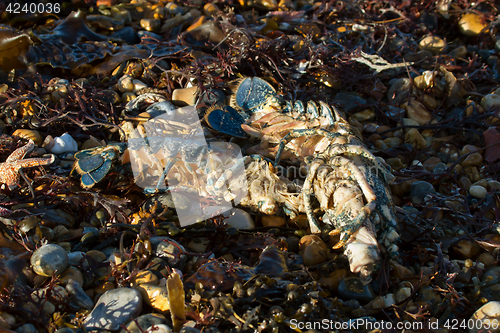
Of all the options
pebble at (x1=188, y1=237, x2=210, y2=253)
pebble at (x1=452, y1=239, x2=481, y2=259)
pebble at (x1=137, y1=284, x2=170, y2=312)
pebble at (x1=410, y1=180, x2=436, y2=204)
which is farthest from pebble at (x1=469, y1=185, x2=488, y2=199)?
pebble at (x1=137, y1=284, x2=170, y2=312)

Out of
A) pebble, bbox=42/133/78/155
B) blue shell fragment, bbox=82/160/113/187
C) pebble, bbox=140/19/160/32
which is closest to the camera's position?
blue shell fragment, bbox=82/160/113/187

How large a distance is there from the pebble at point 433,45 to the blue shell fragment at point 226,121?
259 cm

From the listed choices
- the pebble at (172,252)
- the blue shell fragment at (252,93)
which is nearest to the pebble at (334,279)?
the pebble at (172,252)

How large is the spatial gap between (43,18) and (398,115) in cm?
416

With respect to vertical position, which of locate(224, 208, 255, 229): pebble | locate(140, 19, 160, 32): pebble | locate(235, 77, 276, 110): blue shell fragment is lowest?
locate(224, 208, 255, 229): pebble

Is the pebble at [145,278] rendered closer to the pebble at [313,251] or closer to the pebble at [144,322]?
the pebble at [144,322]

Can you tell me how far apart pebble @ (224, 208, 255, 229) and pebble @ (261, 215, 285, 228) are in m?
0.09

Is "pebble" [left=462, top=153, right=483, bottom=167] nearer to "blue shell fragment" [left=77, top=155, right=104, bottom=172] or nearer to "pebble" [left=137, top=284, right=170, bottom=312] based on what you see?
"pebble" [left=137, top=284, right=170, bottom=312]

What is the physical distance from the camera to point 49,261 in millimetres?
2037

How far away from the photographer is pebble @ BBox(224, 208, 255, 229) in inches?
101

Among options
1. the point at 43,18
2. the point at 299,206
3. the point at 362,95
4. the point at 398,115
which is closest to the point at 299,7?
the point at 362,95

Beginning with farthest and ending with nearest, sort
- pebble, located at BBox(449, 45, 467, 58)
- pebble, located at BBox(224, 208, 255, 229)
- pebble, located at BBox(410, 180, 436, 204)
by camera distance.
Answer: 1. pebble, located at BBox(449, 45, 467, 58)
2. pebble, located at BBox(410, 180, 436, 204)
3. pebble, located at BBox(224, 208, 255, 229)

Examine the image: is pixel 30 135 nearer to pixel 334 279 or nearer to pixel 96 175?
pixel 96 175

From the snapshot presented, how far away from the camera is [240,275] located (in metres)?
2.06
